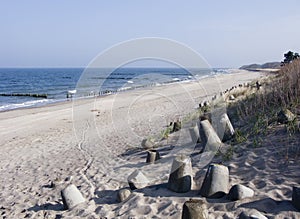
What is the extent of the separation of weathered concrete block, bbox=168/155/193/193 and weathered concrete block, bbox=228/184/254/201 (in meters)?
0.79

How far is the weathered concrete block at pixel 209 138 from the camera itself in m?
6.98

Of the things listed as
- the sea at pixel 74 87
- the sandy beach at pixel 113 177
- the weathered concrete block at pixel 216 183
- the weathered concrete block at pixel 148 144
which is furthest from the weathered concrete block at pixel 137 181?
the sea at pixel 74 87

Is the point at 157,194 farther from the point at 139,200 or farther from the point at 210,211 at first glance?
the point at 210,211

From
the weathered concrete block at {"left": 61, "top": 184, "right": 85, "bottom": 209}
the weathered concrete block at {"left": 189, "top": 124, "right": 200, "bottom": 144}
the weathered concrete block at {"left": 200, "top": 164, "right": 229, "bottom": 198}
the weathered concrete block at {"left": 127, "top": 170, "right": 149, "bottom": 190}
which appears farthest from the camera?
the weathered concrete block at {"left": 189, "top": 124, "right": 200, "bottom": 144}

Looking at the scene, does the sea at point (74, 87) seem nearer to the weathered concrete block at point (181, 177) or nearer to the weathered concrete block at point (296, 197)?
the weathered concrete block at point (181, 177)

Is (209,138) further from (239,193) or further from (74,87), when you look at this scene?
(74,87)

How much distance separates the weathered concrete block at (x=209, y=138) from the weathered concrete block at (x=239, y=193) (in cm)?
212

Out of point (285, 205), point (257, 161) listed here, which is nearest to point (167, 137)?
point (257, 161)

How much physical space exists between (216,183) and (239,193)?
1.27 feet

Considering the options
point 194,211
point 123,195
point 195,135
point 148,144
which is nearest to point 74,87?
point 148,144

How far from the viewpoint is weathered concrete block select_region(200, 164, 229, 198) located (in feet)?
16.2

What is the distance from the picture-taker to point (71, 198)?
5.52 metres

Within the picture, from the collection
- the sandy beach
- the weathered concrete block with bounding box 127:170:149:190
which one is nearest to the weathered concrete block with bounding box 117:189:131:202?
the sandy beach

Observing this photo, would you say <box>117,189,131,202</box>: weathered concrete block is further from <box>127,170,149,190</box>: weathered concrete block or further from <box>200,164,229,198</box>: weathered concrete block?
<box>200,164,229,198</box>: weathered concrete block
